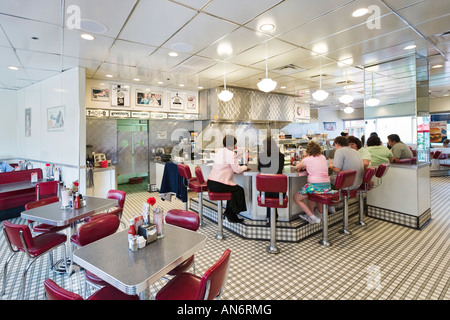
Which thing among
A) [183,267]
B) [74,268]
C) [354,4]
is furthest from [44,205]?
[354,4]

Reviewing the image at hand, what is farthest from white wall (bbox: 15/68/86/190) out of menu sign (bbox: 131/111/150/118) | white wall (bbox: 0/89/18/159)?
menu sign (bbox: 131/111/150/118)

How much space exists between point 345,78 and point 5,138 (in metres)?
10.2

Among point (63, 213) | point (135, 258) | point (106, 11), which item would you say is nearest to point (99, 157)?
point (63, 213)

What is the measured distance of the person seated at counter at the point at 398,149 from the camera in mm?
4559

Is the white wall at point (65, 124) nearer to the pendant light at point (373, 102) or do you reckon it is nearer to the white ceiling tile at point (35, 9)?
the white ceiling tile at point (35, 9)

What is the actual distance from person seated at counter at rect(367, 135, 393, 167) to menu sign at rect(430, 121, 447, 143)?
836cm

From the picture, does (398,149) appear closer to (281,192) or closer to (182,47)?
(281,192)

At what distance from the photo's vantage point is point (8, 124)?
23.8 ft

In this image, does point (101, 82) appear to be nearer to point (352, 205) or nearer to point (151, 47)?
A: point (151, 47)

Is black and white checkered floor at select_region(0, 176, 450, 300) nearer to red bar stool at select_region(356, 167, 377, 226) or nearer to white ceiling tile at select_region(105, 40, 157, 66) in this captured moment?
red bar stool at select_region(356, 167, 377, 226)

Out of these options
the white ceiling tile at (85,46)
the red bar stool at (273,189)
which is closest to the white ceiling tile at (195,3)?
the white ceiling tile at (85,46)

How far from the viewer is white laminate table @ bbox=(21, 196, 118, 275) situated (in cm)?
245

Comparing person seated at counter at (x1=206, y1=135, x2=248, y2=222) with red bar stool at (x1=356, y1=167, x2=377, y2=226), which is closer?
person seated at counter at (x1=206, y1=135, x2=248, y2=222)

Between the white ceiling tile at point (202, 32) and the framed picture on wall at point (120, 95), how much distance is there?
9.25 ft
